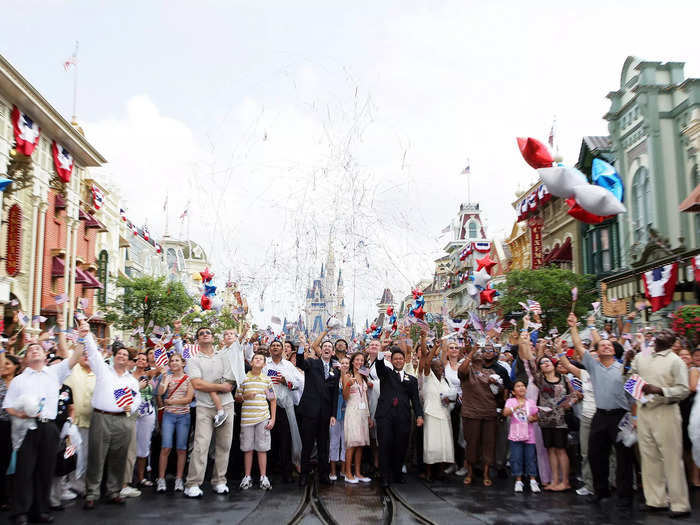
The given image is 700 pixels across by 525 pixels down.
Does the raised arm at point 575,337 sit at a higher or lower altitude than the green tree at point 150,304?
lower

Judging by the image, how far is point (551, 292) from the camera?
3212 centimetres

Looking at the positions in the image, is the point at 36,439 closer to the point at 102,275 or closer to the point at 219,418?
the point at 219,418

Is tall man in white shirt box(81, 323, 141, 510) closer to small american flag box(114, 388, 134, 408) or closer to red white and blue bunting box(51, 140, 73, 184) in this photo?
small american flag box(114, 388, 134, 408)

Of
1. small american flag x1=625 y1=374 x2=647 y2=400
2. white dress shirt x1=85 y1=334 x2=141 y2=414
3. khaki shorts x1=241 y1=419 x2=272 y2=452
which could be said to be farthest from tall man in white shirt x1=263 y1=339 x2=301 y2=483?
small american flag x1=625 y1=374 x2=647 y2=400

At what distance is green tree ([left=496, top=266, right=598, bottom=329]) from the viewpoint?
3206 centimetres

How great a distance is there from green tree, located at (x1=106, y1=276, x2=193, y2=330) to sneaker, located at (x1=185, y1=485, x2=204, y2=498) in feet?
112

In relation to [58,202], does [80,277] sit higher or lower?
lower

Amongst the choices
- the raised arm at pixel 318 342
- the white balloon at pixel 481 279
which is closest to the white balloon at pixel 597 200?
the raised arm at pixel 318 342

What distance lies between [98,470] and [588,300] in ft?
90.3

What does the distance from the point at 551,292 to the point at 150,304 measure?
80.0ft

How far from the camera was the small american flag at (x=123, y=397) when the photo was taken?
8.20 meters

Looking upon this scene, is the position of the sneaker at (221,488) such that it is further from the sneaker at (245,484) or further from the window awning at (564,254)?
the window awning at (564,254)

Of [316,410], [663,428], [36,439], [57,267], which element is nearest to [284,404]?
[316,410]

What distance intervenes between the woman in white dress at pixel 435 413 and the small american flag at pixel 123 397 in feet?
14.0
